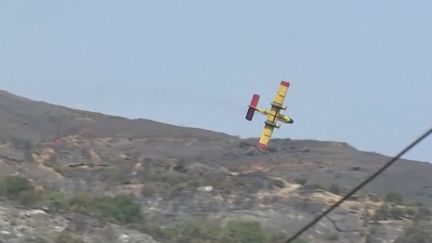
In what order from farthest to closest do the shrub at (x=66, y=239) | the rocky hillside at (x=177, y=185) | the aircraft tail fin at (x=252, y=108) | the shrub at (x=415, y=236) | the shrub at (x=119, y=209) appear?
the aircraft tail fin at (x=252, y=108)
the shrub at (x=415, y=236)
the shrub at (x=119, y=209)
the rocky hillside at (x=177, y=185)
the shrub at (x=66, y=239)

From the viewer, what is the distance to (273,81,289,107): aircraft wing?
170 ft

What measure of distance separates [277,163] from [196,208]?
15647 mm

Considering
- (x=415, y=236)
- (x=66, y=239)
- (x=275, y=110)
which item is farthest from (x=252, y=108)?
(x=66, y=239)

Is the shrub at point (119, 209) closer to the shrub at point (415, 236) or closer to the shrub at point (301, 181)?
the shrub at point (415, 236)

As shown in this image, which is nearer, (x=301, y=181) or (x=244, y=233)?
(x=244, y=233)

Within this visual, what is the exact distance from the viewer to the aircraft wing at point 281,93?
51938 mm

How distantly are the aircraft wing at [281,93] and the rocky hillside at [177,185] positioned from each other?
16.7 feet

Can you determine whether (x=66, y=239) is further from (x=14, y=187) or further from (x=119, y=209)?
(x=14, y=187)

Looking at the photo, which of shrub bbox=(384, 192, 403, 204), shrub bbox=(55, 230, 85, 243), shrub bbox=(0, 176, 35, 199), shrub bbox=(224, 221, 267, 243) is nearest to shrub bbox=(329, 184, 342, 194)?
shrub bbox=(384, 192, 403, 204)

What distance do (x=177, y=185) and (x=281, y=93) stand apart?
794 centimetres

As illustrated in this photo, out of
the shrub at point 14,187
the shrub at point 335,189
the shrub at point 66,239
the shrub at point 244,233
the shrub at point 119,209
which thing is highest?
the shrub at point 335,189

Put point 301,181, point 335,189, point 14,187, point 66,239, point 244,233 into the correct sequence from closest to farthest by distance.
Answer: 1. point 66,239
2. point 244,233
3. point 14,187
4. point 335,189
5. point 301,181

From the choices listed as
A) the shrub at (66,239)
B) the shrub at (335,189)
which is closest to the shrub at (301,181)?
the shrub at (335,189)

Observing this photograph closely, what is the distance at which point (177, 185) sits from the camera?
5641 centimetres
